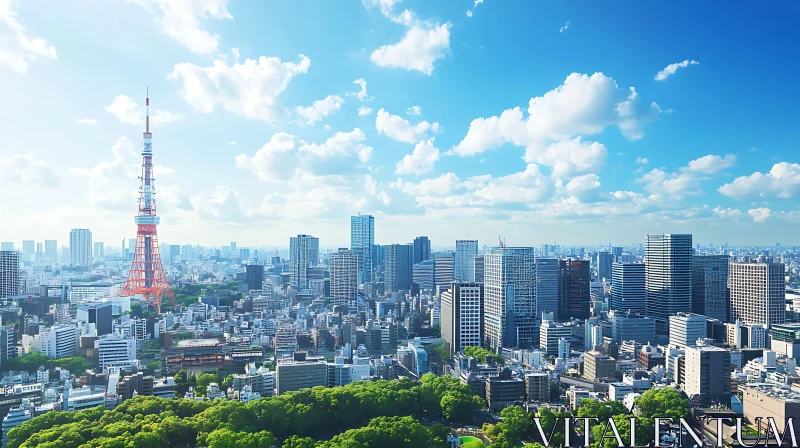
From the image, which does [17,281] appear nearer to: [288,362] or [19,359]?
[19,359]

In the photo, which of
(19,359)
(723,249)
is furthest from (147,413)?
(723,249)

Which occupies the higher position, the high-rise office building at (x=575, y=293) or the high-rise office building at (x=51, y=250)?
the high-rise office building at (x=51, y=250)

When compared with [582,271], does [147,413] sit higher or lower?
lower

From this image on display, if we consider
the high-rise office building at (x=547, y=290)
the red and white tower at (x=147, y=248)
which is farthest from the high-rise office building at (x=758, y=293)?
the red and white tower at (x=147, y=248)

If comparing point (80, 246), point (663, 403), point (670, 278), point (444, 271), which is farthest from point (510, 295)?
point (80, 246)

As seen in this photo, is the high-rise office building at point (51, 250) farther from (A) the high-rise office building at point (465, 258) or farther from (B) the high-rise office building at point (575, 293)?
(B) the high-rise office building at point (575, 293)
